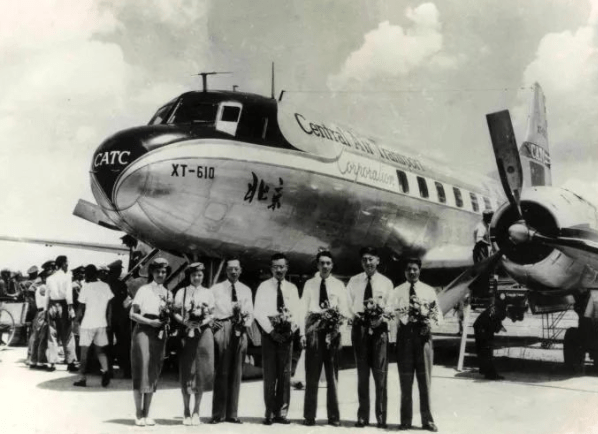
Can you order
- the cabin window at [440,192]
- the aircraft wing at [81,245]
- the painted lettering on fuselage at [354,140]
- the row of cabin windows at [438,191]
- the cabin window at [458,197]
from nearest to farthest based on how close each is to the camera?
the painted lettering on fuselage at [354,140]
the row of cabin windows at [438,191]
the cabin window at [440,192]
the cabin window at [458,197]
the aircraft wing at [81,245]

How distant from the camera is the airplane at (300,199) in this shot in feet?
27.0

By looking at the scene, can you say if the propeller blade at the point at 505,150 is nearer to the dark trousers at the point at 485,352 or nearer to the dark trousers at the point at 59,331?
the dark trousers at the point at 485,352

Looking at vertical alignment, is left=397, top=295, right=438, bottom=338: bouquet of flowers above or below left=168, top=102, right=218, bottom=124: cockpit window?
below

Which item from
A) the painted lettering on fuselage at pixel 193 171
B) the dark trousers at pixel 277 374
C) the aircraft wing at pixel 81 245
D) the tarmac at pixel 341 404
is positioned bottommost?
the tarmac at pixel 341 404

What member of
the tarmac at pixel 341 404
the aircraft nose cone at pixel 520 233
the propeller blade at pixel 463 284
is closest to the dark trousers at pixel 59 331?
the tarmac at pixel 341 404

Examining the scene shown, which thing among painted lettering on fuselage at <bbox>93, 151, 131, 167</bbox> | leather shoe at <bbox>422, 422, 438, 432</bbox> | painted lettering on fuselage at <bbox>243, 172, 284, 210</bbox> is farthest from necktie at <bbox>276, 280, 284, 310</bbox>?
painted lettering on fuselage at <bbox>93, 151, 131, 167</bbox>

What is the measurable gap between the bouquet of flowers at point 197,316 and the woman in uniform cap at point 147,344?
252 millimetres

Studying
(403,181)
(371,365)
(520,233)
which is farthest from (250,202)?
(520,233)

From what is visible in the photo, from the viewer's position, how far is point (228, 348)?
6.56 meters

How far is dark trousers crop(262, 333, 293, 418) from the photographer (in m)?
6.41

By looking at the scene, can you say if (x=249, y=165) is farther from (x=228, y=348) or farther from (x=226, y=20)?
(x=228, y=348)

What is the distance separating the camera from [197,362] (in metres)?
6.41

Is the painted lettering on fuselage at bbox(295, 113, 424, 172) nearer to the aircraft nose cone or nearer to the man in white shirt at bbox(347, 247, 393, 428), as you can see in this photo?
the aircraft nose cone

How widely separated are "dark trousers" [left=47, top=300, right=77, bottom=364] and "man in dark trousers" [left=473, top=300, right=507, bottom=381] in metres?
6.74
